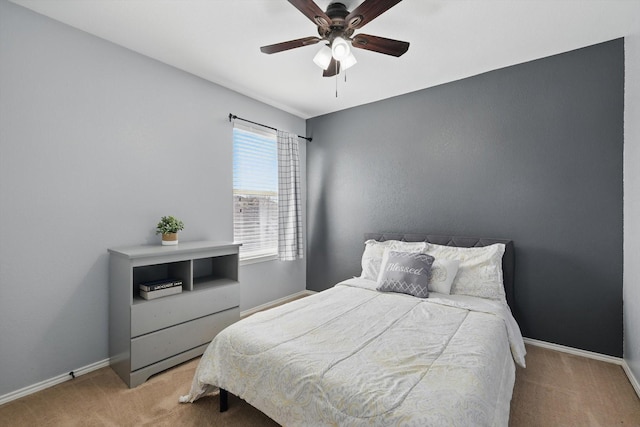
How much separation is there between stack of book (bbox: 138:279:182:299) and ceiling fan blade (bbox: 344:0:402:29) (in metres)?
2.28

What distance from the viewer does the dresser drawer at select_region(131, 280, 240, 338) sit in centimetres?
216

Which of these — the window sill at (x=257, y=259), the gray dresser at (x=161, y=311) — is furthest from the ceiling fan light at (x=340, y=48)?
the window sill at (x=257, y=259)

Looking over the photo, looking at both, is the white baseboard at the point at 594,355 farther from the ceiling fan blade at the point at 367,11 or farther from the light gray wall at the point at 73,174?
the light gray wall at the point at 73,174

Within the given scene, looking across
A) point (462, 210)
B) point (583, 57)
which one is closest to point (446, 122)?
point (462, 210)

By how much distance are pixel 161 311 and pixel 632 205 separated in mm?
3538

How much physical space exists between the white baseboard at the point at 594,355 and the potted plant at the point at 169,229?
330 centimetres

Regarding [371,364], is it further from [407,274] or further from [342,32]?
[342,32]

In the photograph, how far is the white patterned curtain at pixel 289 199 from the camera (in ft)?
12.5

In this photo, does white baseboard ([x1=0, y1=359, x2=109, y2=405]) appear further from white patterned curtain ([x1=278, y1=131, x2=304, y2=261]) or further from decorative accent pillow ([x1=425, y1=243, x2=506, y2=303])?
decorative accent pillow ([x1=425, y1=243, x2=506, y2=303])

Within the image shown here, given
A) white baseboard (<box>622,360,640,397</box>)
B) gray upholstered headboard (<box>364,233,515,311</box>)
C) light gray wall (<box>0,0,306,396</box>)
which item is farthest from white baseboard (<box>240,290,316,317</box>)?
white baseboard (<box>622,360,640,397</box>)

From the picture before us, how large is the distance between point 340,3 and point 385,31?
511 millimetres

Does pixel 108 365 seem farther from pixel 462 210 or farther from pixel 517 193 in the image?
pixel 517 193

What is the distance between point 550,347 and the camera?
2639 mm

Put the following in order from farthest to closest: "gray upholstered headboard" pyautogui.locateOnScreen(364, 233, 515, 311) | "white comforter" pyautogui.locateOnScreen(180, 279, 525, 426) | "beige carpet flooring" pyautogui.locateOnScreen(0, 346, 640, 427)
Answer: "gray upholstered headboard" pyautogui.locateOnScreen(364, 233, 515, 311), "beige carpet flooring" pyautogui.locateOnScreen(0, 346, 640, 427), "white comforter" pyautogui.locateOnScreen(180, 279, 525, 426)
